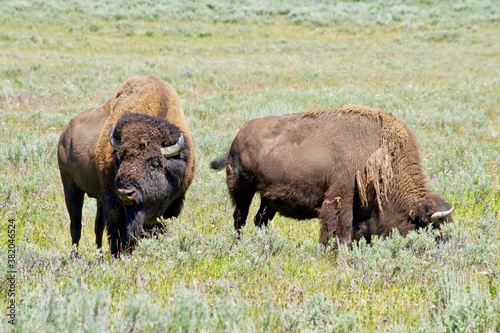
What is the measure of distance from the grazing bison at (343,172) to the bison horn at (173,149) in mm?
1136

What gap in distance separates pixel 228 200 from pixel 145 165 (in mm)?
2576

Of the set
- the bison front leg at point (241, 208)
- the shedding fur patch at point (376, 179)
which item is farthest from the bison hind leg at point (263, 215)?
the shedding fur patch at point (376, 179)

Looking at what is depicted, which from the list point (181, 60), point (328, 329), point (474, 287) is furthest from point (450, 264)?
point (181, 60)

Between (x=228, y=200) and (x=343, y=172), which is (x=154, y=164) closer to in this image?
(x=343, y=172)

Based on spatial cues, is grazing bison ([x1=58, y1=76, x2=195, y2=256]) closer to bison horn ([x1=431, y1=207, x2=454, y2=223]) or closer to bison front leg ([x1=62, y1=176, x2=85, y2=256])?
bison front leg ([x1=62, y1=176, x2=85, y2=256])

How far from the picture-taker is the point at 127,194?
5.18 m

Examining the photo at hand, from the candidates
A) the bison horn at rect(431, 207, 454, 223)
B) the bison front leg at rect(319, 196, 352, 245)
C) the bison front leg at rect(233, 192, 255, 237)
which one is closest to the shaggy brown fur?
the bison front leg at rect(233, 192, 255, 237)

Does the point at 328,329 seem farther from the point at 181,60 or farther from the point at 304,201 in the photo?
the point at 181,60

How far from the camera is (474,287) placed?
3.76 m

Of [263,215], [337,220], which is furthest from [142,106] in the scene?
[337,220]

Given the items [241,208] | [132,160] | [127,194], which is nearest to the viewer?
[127,194]

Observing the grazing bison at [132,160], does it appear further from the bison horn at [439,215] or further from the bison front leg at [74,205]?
the bison horn at [439,215]

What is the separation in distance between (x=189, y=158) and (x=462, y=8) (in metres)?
41.3

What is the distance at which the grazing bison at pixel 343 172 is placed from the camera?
5.89 m
